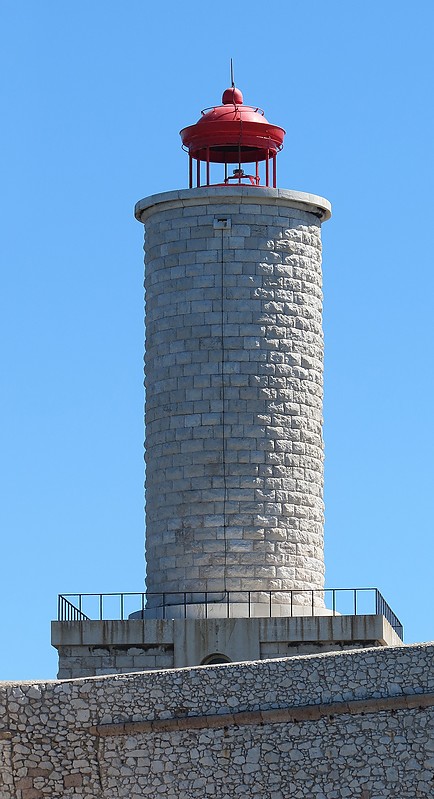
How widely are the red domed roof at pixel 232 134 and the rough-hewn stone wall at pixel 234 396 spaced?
1.07 meters

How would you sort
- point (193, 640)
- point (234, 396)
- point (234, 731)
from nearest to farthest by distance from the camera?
1. point (234, 731)
2. point (193, 640)
3. point (234, 396)

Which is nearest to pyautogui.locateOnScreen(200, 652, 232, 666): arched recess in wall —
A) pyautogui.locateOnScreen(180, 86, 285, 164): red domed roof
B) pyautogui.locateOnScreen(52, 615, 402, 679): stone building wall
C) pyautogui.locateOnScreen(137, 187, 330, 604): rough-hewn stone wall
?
pyautogui.locateOnScreen(52, 615, 402, 679): stone building wall

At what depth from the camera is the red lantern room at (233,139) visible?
3738cm

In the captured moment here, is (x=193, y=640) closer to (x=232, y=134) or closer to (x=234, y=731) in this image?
(x=234, y=731)

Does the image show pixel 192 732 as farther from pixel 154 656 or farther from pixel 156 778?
pixel 154 656

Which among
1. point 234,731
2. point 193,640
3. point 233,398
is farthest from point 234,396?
point 234,731

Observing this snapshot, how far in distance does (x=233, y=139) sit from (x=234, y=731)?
10.6m

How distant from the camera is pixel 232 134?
123ft

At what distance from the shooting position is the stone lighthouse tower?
3597 cm

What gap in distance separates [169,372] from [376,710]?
322 inches

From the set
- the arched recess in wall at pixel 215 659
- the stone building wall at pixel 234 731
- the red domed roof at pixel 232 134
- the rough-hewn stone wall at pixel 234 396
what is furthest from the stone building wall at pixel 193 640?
the red domed roof at pixel 232 134

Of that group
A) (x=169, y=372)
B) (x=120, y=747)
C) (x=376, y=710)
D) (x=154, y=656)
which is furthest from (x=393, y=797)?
(x=169, y=372)

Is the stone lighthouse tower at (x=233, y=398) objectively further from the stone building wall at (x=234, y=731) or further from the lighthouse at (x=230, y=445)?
the stone building wall at (x=234, y=731)

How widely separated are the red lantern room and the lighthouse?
0.04 m
